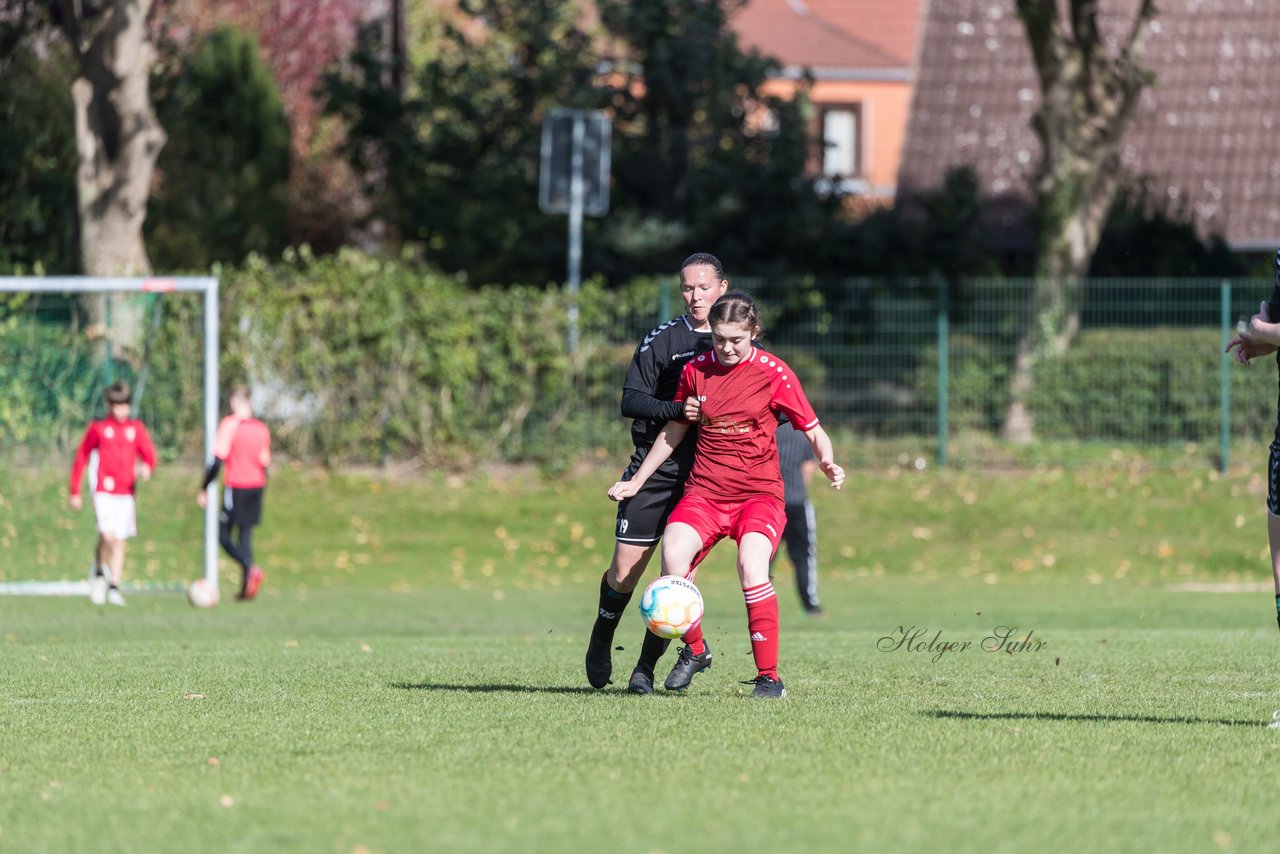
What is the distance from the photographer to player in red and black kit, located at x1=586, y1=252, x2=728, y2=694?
8.20 meters

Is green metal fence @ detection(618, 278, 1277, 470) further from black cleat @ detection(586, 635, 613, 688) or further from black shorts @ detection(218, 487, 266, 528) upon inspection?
black cleat @ detection(586, 635, 613, 688)

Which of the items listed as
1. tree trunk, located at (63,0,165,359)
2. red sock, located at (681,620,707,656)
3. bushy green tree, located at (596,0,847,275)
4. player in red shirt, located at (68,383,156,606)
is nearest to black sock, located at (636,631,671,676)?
red sock, located at (681,620,707,656)

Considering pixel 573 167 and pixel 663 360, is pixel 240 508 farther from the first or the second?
pixel 663 360

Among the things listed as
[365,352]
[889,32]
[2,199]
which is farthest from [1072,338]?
[889,32]

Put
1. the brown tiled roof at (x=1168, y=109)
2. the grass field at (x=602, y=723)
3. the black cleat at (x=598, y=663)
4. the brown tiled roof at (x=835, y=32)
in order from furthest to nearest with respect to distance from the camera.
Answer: the brown tiled roof at (x=835, y=32), the brown tiled roof at (x=1168, y=109), the black cleat at (x=598, y=663), the grass field at (x=602, y=723)

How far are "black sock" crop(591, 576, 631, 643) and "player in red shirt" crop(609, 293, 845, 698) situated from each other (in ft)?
1.45

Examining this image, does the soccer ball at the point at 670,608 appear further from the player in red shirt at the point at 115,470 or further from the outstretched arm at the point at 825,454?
the player in red shirt at the point at 115,470

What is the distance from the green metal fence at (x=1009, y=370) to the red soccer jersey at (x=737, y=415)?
13.7 metres

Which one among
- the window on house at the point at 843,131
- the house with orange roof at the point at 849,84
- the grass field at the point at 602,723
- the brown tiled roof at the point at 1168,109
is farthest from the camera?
the window on house at the point at 843,131

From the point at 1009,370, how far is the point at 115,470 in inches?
418

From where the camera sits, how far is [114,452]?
51.9 ft

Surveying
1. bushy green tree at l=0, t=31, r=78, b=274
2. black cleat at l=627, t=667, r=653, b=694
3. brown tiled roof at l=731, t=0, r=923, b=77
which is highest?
brown tiled roof at l=731, t=0, r=923, b=77

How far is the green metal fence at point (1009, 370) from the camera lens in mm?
21562

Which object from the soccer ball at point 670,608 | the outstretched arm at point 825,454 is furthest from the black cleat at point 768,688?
the outstretched arm at point 825,454
